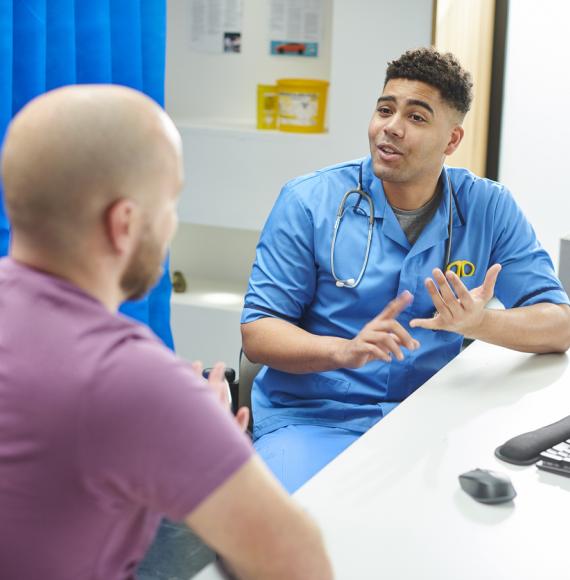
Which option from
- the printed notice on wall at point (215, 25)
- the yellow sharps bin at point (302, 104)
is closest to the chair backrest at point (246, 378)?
the yellow sharps bin at point (302, 104)

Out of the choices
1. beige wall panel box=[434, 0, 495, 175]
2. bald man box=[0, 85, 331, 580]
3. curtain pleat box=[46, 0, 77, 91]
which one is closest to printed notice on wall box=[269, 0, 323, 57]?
beige wall panel box=[434, 0, 495, 175]

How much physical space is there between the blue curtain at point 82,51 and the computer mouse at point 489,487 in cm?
127

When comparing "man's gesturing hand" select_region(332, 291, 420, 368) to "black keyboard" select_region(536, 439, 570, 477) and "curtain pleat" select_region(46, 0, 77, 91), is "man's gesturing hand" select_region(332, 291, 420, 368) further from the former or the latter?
"curtain pleat" select_region(46, 0, 77, 91)

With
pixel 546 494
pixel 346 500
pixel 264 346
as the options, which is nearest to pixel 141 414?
pixel 346 500

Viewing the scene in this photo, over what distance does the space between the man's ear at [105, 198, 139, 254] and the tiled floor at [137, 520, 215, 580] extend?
184cm

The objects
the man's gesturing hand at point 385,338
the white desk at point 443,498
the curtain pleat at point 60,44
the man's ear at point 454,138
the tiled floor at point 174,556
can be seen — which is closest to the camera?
the white desk at point 443,498

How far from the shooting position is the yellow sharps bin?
11.6 ft

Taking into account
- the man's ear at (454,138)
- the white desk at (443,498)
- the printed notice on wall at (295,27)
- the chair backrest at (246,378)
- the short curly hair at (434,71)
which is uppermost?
the printed notice on wall at (295,27)

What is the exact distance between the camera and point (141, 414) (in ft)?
2.86

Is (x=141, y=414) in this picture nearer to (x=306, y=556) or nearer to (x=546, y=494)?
(x=306, y=556)

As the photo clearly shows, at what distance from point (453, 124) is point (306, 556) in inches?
59.9

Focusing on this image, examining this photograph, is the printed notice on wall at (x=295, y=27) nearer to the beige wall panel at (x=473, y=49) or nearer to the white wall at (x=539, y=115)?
the beige wall panel at (x=473, y=49)

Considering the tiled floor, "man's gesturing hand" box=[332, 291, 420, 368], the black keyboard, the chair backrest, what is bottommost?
the tiled floor

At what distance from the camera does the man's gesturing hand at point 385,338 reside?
1724 mm
